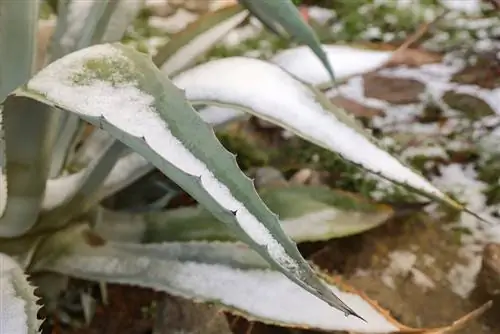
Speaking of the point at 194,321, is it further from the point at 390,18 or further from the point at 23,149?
the point at 390,18

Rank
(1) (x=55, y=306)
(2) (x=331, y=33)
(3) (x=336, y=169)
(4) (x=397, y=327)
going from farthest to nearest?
(2) (x=331, y=33)
(3) (x=336, y=169)
(1) (x=55, y=306)
(4) (x=397, y=327)

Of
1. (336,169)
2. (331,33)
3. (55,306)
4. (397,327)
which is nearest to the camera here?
(397,327)

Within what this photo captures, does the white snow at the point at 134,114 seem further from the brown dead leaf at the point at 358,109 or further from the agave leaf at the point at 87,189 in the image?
the brown dead leaf at the point at 358,109

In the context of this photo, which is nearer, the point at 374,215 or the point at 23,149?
the point at 23,149

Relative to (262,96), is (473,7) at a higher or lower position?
lower

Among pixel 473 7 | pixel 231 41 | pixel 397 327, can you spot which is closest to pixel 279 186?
pixel 397 327

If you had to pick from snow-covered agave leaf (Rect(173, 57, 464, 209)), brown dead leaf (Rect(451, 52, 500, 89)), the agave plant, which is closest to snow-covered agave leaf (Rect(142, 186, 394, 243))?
the agave plant

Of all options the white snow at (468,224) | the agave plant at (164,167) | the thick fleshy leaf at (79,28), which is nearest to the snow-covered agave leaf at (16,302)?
the agave plant at (164,167)

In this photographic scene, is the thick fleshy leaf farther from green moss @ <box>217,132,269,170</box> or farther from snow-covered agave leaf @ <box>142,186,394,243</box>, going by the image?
green moss @ <box>217,132,269,170</box>

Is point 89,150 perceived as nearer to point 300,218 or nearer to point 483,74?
point 300,218
